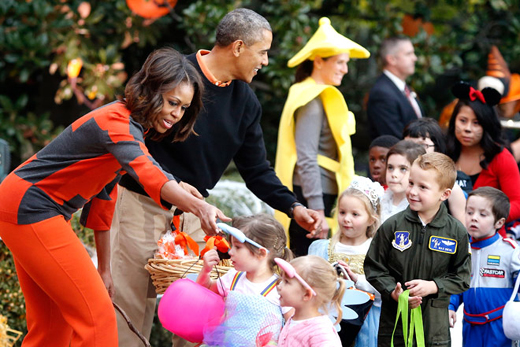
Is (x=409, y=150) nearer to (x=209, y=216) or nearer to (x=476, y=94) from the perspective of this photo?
(x=476, y=94)

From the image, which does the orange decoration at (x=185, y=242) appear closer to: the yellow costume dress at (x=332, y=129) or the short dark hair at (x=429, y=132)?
the yellow costume dress at (x=332, y=129)

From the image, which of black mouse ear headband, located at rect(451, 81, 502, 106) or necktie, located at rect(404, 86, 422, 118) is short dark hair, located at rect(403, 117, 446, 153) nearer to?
black mouse ear headband, located at rect(451, 81, 502, 106)

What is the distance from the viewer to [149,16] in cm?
725

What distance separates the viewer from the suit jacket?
555 cm

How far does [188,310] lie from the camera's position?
3.22 metres

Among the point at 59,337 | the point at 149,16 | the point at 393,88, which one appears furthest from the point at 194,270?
the point at 149,16

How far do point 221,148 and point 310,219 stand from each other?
0.61m

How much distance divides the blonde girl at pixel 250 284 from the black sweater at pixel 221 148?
1.48ft

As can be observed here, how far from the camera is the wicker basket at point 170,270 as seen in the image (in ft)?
11.8

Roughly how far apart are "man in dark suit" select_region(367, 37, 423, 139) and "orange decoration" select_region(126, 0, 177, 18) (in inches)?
93.8

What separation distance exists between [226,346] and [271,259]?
483mm

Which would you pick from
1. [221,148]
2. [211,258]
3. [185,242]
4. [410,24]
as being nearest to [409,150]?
[221,148]

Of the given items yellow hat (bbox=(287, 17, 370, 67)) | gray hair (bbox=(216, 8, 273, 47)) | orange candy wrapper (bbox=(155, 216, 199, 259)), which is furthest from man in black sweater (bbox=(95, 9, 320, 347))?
yellow hat (bbox=(287, 17, 370, 67))

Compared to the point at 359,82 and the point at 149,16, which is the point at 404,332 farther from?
the point at 359,82
